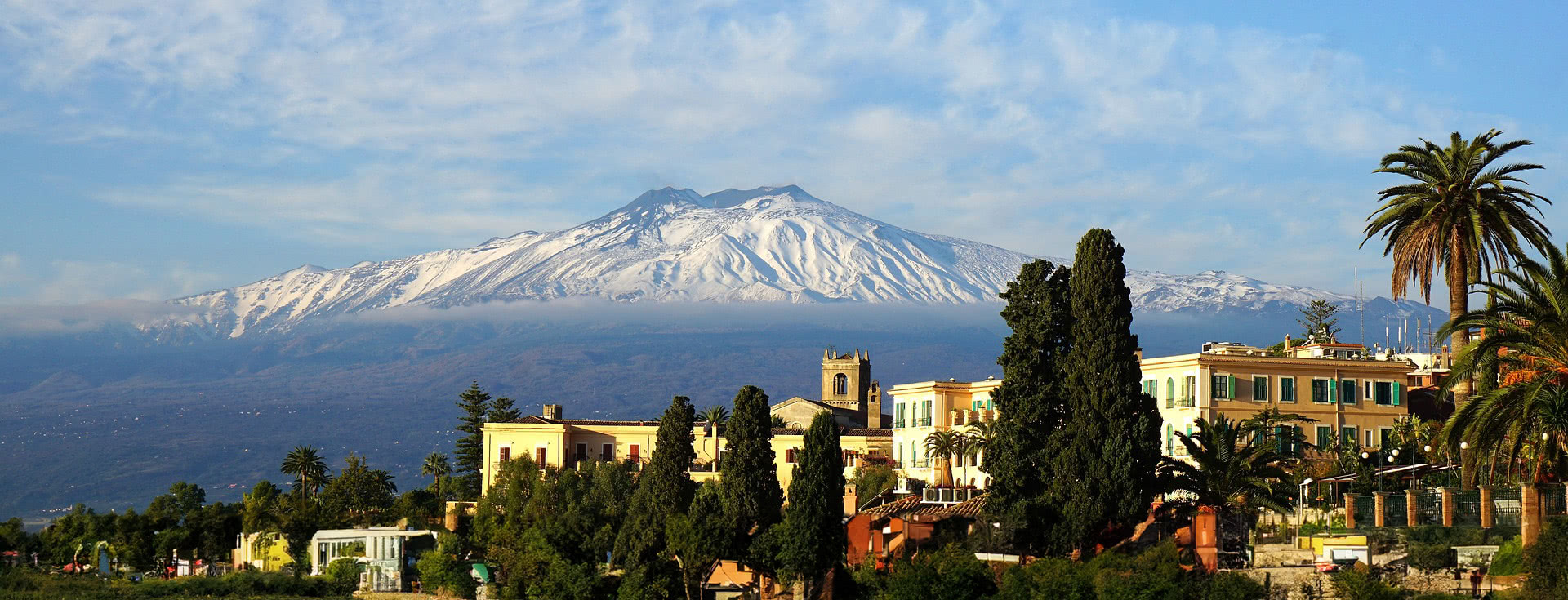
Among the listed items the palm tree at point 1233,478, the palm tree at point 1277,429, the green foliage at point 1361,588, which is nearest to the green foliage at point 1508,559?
the green foliage at point 1361,588

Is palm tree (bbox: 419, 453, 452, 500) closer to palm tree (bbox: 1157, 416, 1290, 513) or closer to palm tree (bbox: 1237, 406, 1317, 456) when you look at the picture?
palm tree (bbox: 1237, 406, 1317, 456)

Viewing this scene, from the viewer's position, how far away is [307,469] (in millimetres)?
112438

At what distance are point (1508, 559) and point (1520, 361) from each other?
213 inches

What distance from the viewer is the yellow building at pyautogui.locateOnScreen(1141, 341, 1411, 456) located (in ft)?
214

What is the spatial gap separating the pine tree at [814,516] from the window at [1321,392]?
21298 mm

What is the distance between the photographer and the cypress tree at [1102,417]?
51.6 metres

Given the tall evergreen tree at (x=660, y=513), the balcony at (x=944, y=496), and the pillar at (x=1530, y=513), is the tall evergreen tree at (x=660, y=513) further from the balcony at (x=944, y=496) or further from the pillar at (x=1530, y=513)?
the pillar at (x=1530, y=513)

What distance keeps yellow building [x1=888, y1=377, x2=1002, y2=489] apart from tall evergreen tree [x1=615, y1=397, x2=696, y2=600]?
597 inches

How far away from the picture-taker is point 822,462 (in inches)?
2175

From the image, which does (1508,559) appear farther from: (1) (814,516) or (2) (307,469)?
(2) (307,469)

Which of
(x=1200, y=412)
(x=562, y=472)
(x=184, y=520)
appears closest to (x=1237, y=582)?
(x=1200, y=412)

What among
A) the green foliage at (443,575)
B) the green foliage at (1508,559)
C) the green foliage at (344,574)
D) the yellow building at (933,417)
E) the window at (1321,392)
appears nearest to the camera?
the green foliage at (1508,559)

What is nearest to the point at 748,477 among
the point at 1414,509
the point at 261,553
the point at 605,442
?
the point at 1414,509

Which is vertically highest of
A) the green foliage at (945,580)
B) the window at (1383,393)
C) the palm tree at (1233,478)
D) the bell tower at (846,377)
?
the bell tower at (846,377)
